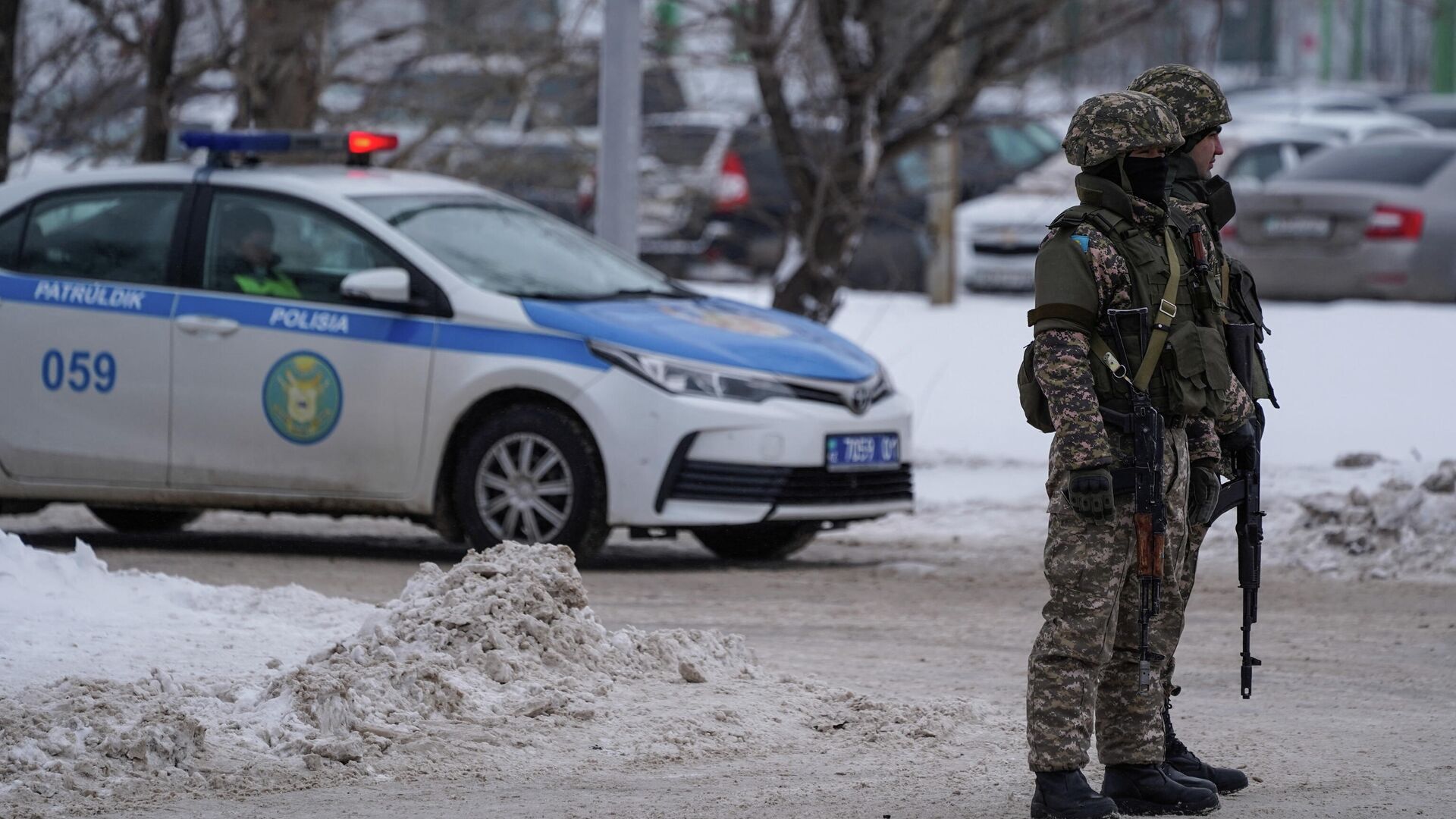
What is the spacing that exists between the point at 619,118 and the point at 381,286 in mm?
2787

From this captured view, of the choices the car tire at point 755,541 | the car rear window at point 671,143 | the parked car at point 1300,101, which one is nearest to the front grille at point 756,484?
the car tire at point 755,541

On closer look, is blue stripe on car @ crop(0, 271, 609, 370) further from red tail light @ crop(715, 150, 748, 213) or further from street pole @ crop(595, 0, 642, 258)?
red tail light @ crop(715, 150, 748, 213)

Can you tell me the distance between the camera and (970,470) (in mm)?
11500

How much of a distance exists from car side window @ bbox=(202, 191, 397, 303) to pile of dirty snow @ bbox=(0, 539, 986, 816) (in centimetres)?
265

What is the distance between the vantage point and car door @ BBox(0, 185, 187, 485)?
8.56 m

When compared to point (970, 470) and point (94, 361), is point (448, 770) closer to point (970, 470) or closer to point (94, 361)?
point (94, 361)

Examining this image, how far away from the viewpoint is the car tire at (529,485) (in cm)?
813

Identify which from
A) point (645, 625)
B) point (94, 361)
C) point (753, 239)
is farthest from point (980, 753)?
point (753, 239)

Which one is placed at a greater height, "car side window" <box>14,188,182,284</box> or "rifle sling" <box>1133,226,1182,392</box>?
"car side window" <box>14,188,182,284</box>

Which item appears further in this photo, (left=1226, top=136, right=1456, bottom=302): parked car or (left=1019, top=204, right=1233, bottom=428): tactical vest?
(left=1226, top=136, right=1456, bottom=302): parked car

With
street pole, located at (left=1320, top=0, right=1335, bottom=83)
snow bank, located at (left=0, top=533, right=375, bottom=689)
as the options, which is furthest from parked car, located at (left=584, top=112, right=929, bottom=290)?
street pole, located at (left=1320, top=0, right=1335, bottom=83)

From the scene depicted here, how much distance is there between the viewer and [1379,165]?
17.3 metres

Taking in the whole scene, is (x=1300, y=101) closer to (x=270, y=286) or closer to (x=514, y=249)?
(x=514, y=249)

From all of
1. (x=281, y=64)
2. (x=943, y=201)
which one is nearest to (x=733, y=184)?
(x=943, y=201)
